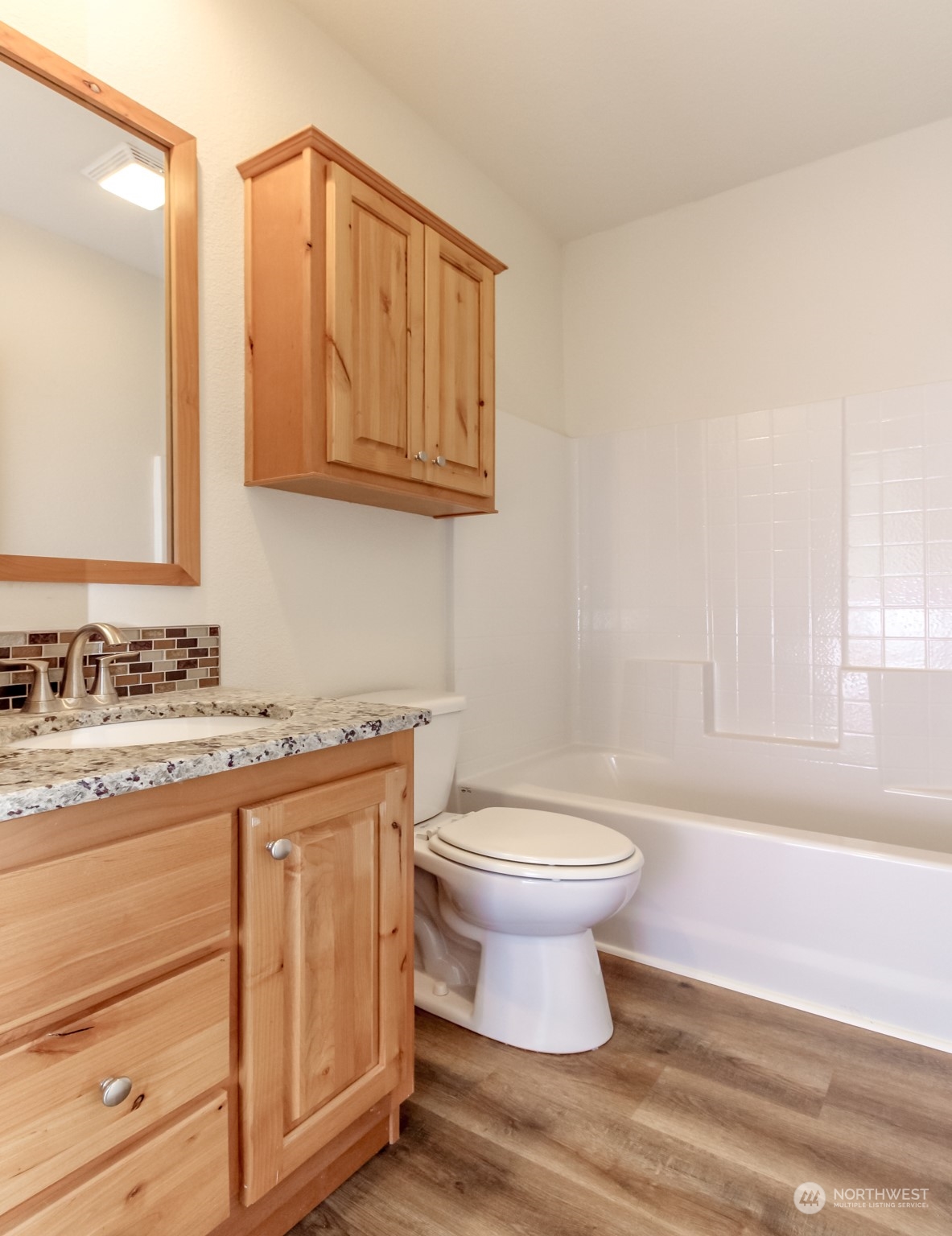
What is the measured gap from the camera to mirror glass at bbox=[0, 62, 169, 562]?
131 centimetres

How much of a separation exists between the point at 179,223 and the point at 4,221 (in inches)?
14.1

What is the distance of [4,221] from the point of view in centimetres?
130

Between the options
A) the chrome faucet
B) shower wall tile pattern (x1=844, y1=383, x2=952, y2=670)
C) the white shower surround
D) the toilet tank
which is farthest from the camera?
shower wall tile pattern (x1=844, y1=383, x2=952, y2=670)

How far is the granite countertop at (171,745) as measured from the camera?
0.79m

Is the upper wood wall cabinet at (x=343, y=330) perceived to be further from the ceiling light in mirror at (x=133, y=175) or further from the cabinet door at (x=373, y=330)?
the ceiling light in mirror at (x=133, y=175)

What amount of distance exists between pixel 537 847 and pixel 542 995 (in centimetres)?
34

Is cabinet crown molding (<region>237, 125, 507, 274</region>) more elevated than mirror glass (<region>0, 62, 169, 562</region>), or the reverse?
cabinet crown molding (<region>237, 125, 507, 274</region>)

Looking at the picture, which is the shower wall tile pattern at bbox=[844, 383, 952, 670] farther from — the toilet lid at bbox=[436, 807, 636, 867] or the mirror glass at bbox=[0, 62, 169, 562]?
the mirror glass at bbox=[0, 62, 169, 562]

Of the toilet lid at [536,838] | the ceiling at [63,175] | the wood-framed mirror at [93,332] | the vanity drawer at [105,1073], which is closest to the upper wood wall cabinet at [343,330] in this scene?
the wood-framed mirror at [93,332]

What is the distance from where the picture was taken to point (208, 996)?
0.97 metres

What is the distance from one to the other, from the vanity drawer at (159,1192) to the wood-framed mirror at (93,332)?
3.05 ft

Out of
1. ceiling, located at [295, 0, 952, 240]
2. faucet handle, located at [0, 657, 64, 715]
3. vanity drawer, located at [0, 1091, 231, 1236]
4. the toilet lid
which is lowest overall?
vanity drawer, located at [0, 1091, 231, 1236]

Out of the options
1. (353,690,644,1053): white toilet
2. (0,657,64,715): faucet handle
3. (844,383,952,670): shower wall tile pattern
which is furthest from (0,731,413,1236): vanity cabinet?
(844,383,952,670): shower wall tile pattern

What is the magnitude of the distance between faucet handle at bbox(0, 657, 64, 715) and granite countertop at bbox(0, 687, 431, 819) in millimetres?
29
